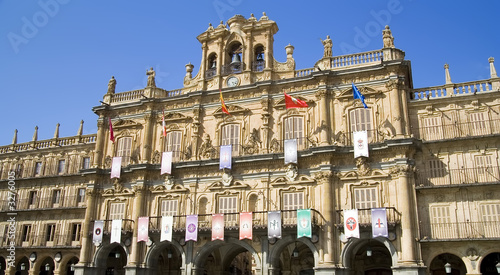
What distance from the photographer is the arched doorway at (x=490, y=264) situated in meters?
28.4

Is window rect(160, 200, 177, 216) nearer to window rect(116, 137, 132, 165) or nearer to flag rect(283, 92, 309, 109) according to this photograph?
window rect(116, 137, 132, 165)

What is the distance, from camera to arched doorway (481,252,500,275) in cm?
2838

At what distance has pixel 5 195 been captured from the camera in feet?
149

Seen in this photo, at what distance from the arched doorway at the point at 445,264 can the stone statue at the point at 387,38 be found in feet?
48.2

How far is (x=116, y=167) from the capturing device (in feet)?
122

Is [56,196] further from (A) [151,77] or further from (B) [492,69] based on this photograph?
(B) [492,69]

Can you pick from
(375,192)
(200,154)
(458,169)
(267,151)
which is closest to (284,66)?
(267,151)

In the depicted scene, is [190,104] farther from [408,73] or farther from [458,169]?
[458,169]

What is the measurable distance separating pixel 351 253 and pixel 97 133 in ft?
76.9

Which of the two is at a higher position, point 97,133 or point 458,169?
point 97,133

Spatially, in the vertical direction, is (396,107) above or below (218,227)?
above

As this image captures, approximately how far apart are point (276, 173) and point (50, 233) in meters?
22.7

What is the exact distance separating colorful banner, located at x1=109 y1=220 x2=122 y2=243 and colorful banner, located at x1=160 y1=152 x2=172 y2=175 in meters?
5.02

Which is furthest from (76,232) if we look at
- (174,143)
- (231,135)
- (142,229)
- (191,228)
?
(231,135)
